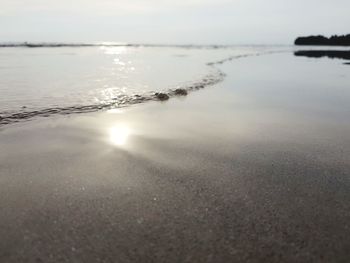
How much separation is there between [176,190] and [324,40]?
15001 cm

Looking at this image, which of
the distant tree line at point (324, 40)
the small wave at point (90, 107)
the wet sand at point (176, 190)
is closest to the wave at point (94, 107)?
the small wave at point (90, 107)

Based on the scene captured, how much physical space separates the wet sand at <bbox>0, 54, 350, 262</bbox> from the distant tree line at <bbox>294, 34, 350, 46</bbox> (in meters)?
130

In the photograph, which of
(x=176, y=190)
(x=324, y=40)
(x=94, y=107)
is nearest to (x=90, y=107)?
(x=94, y=107)

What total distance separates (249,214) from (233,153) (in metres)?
2.62

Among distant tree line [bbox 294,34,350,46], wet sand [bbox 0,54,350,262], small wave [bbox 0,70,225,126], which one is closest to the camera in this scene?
wet sand [bbox 0,54,350,262]

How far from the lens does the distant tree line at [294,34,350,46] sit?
407 ft

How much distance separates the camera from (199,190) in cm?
522

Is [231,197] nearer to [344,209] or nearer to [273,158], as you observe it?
[344,209]

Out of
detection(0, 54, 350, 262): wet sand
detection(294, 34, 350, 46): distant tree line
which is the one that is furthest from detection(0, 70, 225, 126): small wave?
detection(294, 34, 350, 46): distant tree line

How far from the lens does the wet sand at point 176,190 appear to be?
3.75 meters

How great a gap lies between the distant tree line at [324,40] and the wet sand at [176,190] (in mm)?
129537

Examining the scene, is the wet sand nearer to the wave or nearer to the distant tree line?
the wave

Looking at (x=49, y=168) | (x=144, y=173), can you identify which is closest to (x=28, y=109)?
(x=49, y=168)

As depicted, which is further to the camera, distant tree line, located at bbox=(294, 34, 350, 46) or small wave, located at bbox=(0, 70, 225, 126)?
distant tree line, located at bbox=(294, 34, 350, 46)
